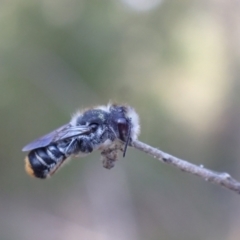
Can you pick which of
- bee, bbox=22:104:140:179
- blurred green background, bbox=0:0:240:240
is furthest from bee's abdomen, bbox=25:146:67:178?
blurred green background, bbox=0:0:240:240

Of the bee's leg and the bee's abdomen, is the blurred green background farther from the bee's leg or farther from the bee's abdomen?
the bee's abdomen

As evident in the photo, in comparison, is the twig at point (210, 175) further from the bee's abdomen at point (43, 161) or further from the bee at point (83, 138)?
the bee's abdomen at point (43, 161)

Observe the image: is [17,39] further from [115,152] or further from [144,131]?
[115,152]

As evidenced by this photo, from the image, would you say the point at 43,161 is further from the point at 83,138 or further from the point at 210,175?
the point at 210,175

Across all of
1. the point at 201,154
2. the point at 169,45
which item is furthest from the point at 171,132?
the point at 169,45

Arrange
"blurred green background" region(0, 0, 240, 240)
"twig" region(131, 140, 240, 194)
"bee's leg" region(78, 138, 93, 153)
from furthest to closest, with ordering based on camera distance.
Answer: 1. "blurred green background" region(0, 0, 240, 240)
2. "bee's leg" region(78, 138, 93, 153)
3. "twig" region(131, 140, 240, 194)

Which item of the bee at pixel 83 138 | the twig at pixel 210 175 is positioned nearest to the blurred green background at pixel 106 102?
the bee at pixel 83 138
